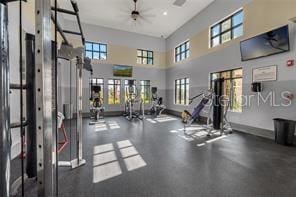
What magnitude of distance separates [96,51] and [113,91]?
2459mm

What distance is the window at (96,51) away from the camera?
9078 mm

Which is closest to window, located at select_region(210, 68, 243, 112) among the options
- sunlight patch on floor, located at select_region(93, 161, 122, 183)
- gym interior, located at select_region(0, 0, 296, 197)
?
gym interior, located at select_region(0, 0, 296, 197)

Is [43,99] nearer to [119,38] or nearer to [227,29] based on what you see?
[227,29]

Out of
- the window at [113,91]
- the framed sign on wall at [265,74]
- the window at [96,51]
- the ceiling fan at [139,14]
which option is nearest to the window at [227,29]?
the framed sign on wall at [265,74]

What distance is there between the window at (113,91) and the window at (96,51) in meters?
1.46

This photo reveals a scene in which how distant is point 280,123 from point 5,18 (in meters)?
5.35

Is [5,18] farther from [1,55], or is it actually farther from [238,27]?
[238,27]

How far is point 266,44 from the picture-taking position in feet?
15.6

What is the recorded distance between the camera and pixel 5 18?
69 cm

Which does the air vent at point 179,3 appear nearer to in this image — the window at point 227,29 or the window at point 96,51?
the window at point 227,29

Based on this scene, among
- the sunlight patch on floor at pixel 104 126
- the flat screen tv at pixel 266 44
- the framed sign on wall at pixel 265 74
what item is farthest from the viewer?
the sunlight patch on floor at pixel 104 126

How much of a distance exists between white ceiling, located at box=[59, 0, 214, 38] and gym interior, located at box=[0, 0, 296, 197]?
0.17 ft

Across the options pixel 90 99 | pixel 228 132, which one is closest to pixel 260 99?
pixel 228 132

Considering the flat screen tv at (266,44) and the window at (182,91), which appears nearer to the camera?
the flat screen tv at (266,44)
